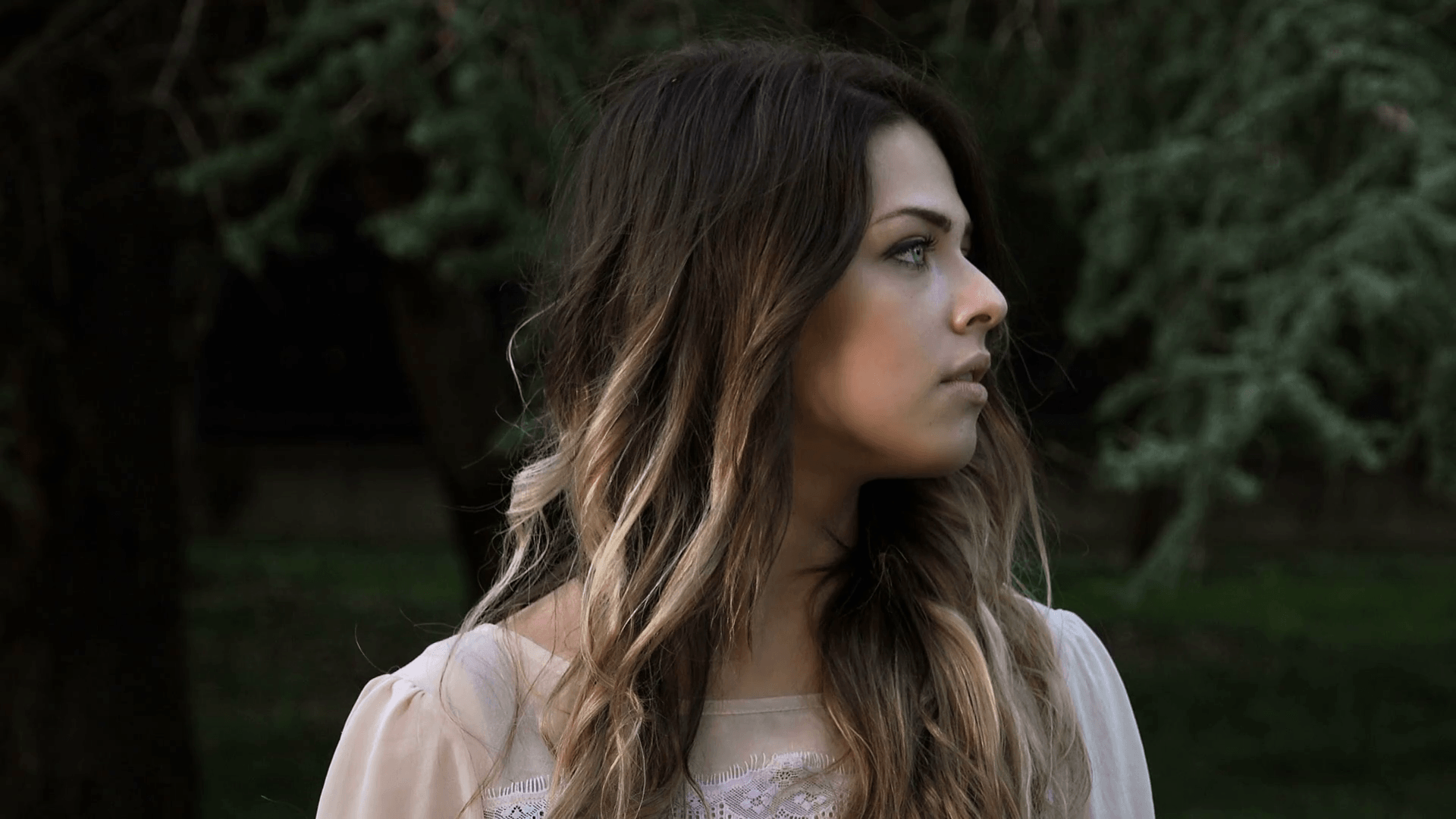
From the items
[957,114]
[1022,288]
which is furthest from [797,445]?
[1022,288]

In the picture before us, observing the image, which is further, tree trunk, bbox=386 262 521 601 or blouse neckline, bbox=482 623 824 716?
tree trunk, bbox=386 262 521 601

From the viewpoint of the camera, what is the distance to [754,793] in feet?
5.97

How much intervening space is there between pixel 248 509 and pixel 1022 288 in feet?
41.9

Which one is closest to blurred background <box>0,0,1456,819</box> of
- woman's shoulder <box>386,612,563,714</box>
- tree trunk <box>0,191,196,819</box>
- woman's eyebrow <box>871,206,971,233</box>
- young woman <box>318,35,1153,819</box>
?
tree trunk <box>0,191,196,819</box>

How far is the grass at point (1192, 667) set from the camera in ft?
23.3

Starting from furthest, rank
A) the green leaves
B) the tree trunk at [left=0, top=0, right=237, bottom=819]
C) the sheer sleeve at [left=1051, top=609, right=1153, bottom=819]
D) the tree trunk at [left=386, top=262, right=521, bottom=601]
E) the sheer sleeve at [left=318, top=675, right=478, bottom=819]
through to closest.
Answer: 1. the tree trunk at [left=386, top=262, right=521, bottom=601]
2. the tree trunk at [left=0, top=0, right=237, bottom=819]
3. the green leaves
4. the sheer sleeve at [left=1051, top=609, right=1153, bottom=819]
5. the sheer sleeve at [left=318, top=675, right=478, bottom=819]

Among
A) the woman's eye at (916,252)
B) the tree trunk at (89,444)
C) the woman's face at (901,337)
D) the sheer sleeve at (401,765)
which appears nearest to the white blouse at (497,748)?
the sheer sleeve at (401,765)

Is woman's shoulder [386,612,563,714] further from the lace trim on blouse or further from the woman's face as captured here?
the woman's face

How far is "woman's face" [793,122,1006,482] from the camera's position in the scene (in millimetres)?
1802

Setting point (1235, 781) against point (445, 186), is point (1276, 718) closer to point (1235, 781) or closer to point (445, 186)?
point (1235, 781)

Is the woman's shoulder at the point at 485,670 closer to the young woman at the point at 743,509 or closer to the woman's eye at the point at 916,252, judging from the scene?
the young woman at the point at 743,509

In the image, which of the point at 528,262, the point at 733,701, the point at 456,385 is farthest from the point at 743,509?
the point at 456,385

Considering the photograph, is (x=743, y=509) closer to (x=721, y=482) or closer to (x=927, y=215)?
(x=721, y=482)

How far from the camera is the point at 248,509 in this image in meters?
14.3
